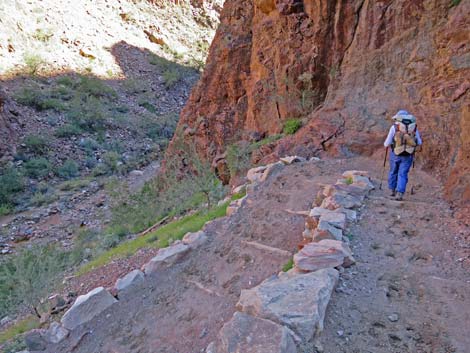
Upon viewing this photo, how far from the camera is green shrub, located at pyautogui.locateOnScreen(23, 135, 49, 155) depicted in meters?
17.6

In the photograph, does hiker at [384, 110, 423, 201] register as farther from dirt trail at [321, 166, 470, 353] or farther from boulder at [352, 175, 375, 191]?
dirt trail at [321, 166, 470, 353]

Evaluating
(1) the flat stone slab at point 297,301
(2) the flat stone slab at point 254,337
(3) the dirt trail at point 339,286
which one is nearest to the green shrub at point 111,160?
(3) the dirt trail at point 339,286

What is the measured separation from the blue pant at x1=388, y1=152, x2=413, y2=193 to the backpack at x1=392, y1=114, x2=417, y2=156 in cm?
8

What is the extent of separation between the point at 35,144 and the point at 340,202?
1606 cm

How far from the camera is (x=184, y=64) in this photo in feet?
102

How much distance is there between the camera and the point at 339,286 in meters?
3.24

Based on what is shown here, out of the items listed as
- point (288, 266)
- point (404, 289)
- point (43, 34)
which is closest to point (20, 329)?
point (288, 266)

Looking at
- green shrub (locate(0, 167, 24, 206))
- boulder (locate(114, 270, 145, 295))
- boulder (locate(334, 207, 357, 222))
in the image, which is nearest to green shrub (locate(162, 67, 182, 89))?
green shrub (locate(0, 167, 24, 206))

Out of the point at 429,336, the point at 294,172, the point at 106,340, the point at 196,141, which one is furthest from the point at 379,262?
the point at 196,141

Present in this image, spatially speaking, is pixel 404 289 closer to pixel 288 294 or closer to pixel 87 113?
pixel 288 294

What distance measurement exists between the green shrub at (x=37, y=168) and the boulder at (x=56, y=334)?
533 inches

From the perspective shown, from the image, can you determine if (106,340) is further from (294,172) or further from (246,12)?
(246,12)

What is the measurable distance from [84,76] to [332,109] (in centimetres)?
1869

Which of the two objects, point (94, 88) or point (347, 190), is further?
point (94, 88)
